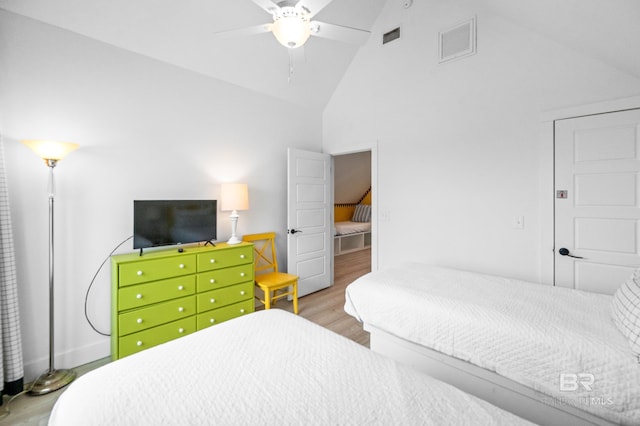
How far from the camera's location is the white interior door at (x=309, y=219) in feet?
12.1

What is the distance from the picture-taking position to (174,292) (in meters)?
2.50

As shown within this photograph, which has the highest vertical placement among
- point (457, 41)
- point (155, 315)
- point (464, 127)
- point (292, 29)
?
point (457, 41)

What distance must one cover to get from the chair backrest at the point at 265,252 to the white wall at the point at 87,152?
506 mm

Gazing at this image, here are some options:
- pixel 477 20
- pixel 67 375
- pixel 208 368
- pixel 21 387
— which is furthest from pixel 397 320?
pixel 477 20

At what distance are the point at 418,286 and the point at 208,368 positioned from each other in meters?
1.58

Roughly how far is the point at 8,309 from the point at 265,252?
226 centimetres

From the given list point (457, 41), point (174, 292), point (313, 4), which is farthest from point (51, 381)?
point (457, 41)

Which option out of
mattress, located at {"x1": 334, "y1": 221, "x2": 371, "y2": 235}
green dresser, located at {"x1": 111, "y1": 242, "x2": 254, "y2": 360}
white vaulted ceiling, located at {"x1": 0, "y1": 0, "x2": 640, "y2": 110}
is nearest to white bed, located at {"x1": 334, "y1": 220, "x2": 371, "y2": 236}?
mattress, located at {"x1": 334, "y1": 221, "x2": 371, "y2": 235}

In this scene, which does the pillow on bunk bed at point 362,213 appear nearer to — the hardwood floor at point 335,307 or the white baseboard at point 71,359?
the hardwood floor at point 335,307

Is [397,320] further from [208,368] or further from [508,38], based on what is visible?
[508,38]

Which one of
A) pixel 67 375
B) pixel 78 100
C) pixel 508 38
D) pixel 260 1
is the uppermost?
pixel 508 38

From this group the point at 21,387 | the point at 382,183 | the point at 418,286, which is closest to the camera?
the point at 21,387

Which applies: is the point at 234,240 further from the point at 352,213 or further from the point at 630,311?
the point at 352,213

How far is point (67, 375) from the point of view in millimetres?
2154
